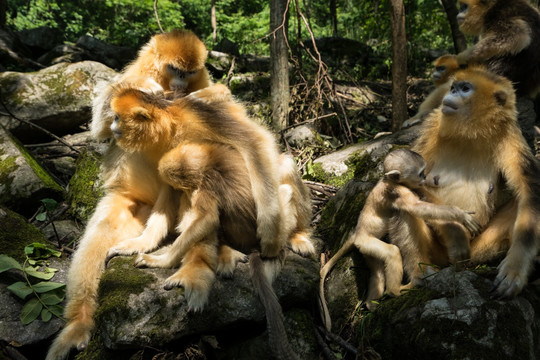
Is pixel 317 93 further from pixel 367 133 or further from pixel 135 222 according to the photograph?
pixel 135 222

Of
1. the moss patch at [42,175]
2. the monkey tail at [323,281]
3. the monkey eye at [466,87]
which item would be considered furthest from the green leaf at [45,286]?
the monkey eye at [466,87]

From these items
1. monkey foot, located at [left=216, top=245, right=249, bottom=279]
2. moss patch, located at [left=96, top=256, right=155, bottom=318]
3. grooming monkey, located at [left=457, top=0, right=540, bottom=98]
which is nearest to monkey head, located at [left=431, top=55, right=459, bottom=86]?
grooming monkey, located at [left=457, top=0, right=540, bottom=98]

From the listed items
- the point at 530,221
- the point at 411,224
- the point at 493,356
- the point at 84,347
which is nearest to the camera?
the point at 493,356

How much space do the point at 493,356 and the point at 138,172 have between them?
288cm

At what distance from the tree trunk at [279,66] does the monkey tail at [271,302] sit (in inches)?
164

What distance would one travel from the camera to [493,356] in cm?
278

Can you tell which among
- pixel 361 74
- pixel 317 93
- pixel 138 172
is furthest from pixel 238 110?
pixel 361 74

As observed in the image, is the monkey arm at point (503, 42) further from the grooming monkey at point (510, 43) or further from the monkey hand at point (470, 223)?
the monkey hand at point (470, 223)

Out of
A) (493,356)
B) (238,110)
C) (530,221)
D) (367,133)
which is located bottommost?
(367,133)

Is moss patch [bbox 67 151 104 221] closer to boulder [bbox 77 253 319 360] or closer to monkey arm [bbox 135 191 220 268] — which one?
boulder [bbox 77 253 319 360]

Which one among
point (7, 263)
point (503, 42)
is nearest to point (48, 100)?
point (7, 263)

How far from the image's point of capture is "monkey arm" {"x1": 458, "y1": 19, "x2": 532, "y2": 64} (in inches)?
245

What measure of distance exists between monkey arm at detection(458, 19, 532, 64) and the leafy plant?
18.1 ft

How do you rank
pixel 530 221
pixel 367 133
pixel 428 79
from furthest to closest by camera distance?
pixel 428 79, pixel 367 133, pixel 530 221
